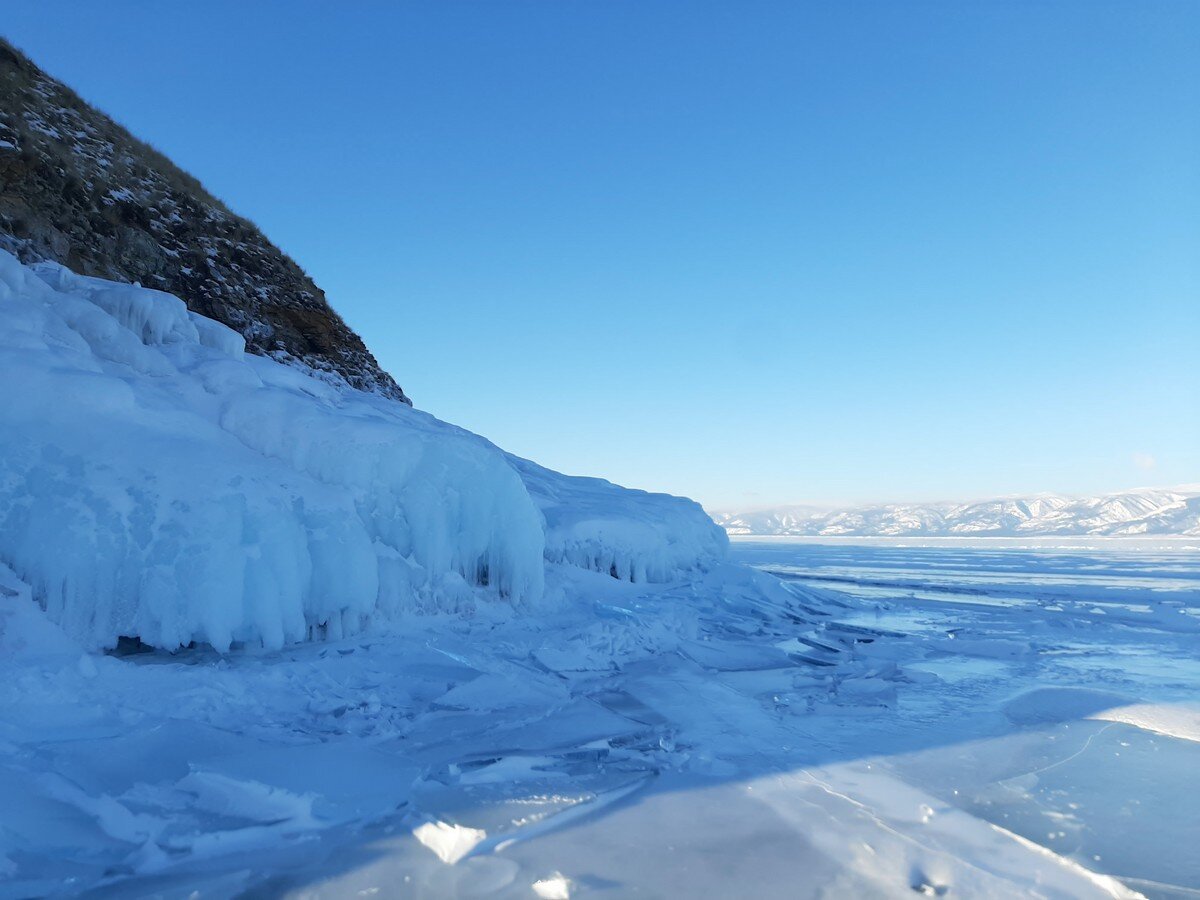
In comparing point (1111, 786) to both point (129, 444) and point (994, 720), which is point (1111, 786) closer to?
point (994, 720)

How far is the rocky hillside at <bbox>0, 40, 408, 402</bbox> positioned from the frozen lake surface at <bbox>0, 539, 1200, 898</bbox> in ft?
29.0

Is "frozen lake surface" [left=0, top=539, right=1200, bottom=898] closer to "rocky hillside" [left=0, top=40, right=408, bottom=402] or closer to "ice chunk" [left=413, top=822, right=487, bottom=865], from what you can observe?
"ice chunk" [left=413, top=822, right=487, bottom=865]

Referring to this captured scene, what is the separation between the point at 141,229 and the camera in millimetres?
13391

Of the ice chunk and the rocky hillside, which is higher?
the rocky hillside

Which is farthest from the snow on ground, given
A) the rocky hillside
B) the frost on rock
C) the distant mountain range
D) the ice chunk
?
the distant mountain range

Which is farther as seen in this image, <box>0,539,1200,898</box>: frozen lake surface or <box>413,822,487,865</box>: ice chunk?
<box>413,822,487,865</box>: ice chunk

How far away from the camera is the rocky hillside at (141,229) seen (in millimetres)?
11844

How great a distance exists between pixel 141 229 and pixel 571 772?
14059 mm

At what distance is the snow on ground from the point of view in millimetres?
3018

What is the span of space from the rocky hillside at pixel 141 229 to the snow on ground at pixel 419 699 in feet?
14.5

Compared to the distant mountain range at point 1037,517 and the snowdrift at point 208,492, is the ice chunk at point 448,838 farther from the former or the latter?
the distant mountain range at point 1037,517

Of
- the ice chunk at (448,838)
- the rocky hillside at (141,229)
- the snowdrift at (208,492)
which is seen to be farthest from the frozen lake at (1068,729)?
the rocky hillside at (141,229)

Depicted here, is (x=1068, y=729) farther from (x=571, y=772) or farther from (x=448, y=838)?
(x=448, y=838)

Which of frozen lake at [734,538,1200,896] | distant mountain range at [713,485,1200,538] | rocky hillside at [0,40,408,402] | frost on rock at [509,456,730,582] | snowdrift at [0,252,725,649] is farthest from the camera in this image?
distant mountain range at [713,485,1200,538]
